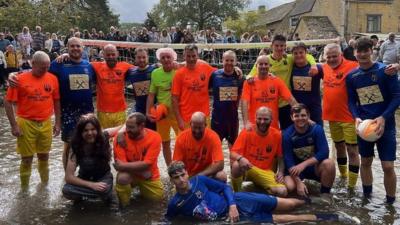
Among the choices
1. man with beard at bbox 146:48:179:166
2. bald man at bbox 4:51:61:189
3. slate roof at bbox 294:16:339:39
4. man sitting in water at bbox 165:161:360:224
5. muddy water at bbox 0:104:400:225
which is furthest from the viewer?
slate roof at bbox 294:16:339:39

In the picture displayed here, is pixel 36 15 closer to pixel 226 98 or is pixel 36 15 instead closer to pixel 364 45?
pixel 226 98

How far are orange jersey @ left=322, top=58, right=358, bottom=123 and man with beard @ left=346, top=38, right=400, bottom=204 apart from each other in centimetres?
67

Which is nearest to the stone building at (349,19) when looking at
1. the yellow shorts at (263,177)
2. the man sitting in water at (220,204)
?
the yellow shorts at (263,177)

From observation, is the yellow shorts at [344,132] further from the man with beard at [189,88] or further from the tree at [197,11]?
the tree at [197,11]

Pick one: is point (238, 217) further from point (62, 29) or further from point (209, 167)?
point (62, 29)

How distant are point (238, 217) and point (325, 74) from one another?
2.93 m

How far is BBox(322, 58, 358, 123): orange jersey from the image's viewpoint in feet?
23.7

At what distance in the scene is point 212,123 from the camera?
7688mm

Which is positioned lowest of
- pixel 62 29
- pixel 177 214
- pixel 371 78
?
pixel 177 214

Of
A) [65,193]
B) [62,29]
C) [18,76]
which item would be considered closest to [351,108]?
[65,193]

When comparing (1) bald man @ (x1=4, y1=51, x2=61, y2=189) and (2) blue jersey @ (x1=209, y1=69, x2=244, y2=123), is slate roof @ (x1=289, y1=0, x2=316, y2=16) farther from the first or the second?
(1) bald man @ (x1=4, y1=51, x2=61, y2=189)

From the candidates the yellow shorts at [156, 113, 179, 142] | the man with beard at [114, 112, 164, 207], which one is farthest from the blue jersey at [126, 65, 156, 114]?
the man with beard at [114, 112, 164, 207]

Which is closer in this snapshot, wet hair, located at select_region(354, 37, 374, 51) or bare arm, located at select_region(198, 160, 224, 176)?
wet hair, located at select_region(354, 37, 374, 51)

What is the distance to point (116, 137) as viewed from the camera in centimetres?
652
